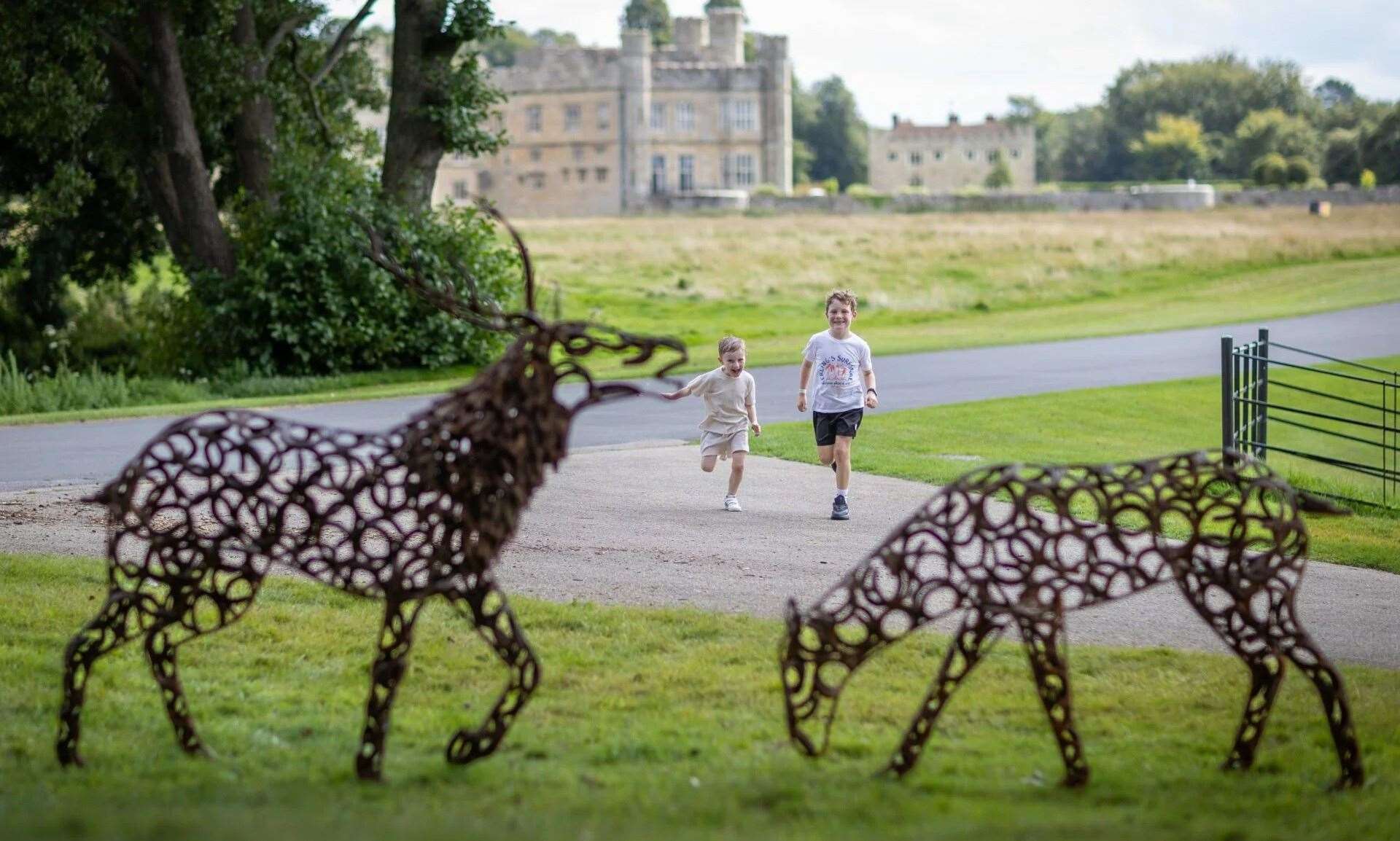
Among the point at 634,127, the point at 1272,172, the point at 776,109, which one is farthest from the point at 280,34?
the point at 776,109

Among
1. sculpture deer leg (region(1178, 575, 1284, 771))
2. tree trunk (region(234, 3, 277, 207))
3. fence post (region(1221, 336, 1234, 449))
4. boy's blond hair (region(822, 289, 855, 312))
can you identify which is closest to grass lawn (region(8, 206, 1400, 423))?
tree trunk (region(234, 3, 277, 207))

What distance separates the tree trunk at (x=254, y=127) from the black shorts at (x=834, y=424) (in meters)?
15.7

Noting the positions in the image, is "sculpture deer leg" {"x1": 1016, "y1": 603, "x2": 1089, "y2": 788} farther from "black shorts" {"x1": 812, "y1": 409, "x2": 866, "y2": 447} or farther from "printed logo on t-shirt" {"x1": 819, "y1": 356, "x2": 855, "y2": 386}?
"printed logo on t-shirt" {"x1": 819, "y1": 356, "x2": 855, "y2": 386}

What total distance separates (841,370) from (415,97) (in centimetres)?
1516

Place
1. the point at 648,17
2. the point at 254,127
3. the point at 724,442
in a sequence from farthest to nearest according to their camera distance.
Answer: the point at 648,17 < the point at 254,127 < the point at 724,442

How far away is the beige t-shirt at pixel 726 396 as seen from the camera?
1308 cm

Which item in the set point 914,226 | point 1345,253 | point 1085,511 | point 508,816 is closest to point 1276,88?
point 914,226

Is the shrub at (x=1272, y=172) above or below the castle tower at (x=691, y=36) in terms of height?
below

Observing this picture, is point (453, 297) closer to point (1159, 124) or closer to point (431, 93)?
point (431, 93)

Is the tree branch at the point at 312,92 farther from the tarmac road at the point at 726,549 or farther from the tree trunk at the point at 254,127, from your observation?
the tarmac road at the point at 726,549

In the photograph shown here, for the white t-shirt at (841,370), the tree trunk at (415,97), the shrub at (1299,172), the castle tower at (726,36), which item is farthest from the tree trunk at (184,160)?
the castle tower at (726,36)

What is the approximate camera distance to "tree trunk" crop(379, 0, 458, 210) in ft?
84.0

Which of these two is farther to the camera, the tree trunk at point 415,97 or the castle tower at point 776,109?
the castle tower at point 776,109

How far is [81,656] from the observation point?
682cm
